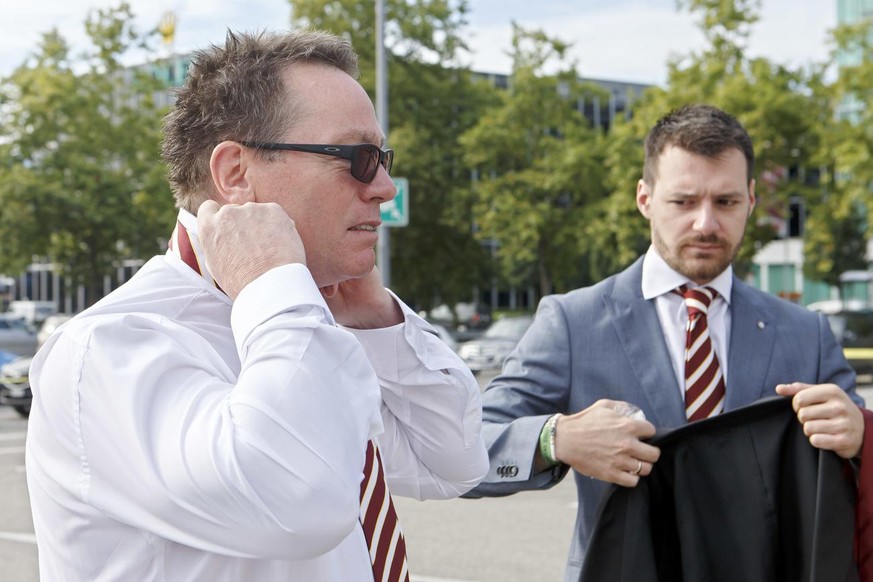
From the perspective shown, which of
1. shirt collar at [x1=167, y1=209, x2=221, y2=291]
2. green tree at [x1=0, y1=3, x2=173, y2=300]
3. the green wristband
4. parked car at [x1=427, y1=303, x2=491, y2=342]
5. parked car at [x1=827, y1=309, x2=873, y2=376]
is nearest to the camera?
shirt collar at [x1=167, y1=209, x2=221, y2=291]

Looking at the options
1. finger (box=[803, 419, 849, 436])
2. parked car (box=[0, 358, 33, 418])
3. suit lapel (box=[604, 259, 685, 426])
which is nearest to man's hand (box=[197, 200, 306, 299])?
finger (box=[803, 419, 849, 436])

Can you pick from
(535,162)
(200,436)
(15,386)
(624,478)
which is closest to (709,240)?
(624,478)

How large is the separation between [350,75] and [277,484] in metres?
0.83

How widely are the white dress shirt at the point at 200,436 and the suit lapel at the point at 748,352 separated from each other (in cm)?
150

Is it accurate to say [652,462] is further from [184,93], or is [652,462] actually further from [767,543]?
[184,93]

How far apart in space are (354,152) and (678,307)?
1498 mm

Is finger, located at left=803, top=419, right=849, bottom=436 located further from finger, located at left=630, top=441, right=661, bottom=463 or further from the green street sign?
the green street sign

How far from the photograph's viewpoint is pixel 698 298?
312cm

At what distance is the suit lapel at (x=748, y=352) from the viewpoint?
298cm

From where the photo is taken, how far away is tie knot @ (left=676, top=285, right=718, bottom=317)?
310 centimetres

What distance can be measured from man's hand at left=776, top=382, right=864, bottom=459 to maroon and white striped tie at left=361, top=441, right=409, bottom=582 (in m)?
1.07

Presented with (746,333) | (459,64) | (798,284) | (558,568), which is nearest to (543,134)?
(459,64)

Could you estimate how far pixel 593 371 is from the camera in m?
3.10

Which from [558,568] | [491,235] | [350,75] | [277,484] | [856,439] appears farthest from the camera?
[491,235]
